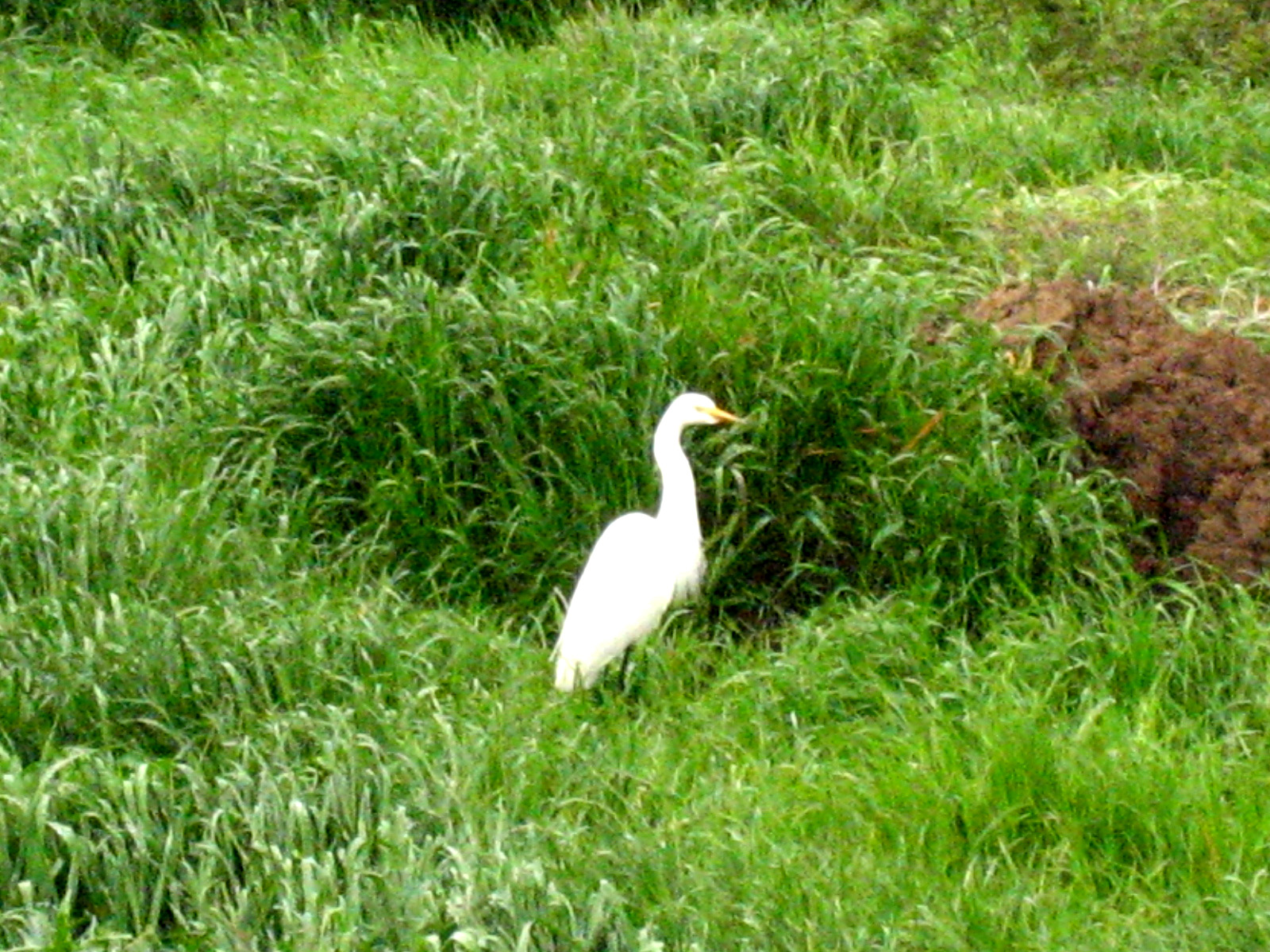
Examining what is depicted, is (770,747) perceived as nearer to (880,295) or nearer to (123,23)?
(880,295)

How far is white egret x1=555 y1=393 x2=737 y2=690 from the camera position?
19.6 ft

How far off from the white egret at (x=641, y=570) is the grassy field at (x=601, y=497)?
11 cm

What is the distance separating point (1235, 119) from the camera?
849 centimetres

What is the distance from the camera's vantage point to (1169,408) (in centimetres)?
645

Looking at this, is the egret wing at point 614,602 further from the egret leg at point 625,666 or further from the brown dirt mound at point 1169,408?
the brown dirt mound at point 1169,408

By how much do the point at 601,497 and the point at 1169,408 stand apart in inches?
60.9

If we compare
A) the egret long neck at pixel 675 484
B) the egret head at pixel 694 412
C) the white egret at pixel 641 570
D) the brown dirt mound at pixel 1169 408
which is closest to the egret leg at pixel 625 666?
the white egret at pixel 641 570

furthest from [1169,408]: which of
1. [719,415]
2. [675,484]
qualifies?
[675,484]

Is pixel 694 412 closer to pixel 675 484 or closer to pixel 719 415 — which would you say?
pixel 719 415

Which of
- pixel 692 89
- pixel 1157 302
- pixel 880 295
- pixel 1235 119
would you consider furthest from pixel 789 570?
pixel 1235 119

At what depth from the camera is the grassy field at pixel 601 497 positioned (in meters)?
4.62

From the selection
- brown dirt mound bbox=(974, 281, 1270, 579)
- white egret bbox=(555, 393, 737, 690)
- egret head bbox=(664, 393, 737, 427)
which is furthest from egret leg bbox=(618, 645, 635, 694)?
brown dirt mound bbox=(974, 281, 1270, 579)

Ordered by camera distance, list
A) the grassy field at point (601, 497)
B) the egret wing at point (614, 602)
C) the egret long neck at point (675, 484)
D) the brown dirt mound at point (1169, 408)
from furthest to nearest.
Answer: the egret long neck at point (675, 484), the brown dirt mound at point (1169, 408), the egret wing at point (614, 602), the grassy field at point (601, 497)

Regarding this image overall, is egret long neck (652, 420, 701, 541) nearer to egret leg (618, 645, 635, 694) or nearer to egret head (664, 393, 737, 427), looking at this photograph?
egret head (664, 393, 737, 427)
